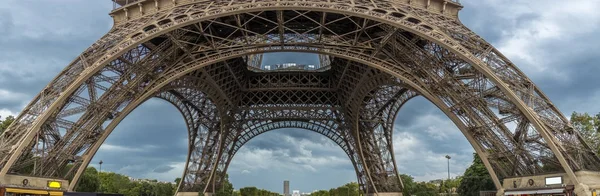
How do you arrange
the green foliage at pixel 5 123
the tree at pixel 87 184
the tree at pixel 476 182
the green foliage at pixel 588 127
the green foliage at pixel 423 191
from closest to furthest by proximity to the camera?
the green foliage at pixel 588 127 → the green foliage at pixel 5 123 → the tree at pixel 476 182 → the tree at pixel 87 184 → the green foliage at pixel 423 191

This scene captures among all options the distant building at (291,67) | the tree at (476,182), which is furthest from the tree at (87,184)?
the tree at (476,182)

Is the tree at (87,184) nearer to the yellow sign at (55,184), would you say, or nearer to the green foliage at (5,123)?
the green foliage at (5,123)

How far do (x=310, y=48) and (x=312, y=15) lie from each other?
297 centimetres

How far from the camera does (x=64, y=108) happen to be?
27.0m

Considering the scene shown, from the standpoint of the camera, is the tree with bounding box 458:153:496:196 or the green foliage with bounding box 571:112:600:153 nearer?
the green foliage with bounding box 571:112:600:153

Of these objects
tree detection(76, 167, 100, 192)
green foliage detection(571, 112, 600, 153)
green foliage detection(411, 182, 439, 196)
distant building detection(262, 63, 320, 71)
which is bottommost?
green foliage detection(411, 182, 439, 196)

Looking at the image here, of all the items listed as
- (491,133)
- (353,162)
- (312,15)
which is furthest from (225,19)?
(353,162)

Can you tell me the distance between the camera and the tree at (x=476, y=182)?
53.2 meters

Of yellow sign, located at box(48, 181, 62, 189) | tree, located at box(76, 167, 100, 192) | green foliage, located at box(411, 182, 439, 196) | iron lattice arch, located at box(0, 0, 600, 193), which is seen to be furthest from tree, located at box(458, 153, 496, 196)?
tree, located at box(76, 167, 100, 192)

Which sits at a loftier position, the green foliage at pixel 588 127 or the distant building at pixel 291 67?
the distant building at pixel 291 67

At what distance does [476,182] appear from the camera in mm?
56062

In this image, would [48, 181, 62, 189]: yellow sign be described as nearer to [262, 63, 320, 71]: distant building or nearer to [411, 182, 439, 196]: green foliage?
[262, 63, 320, 71]: distant building

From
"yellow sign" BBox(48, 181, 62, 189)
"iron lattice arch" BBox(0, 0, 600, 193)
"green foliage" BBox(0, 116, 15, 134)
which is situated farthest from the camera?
"green foliage" BBox(0, 116, 15, 134)

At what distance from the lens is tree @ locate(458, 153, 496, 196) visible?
53241mm
